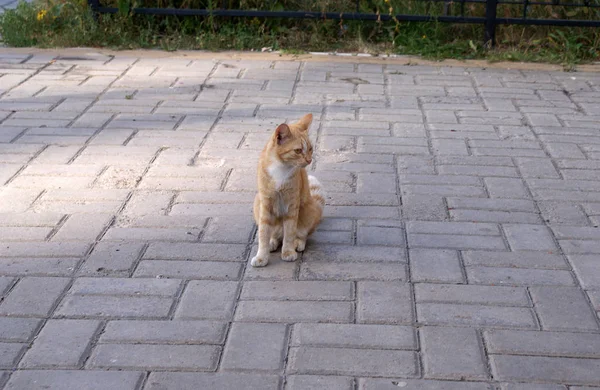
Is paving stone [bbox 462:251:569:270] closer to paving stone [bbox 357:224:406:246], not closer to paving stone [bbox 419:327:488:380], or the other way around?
paving stone [bbox 357:224:406:246]

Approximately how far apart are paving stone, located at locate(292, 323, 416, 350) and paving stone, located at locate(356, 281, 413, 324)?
0.18ft

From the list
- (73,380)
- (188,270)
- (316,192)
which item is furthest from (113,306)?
(316,192)

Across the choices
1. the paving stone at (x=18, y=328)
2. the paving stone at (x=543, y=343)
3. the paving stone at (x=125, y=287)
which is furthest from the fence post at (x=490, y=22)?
the paving stone at (x=18, y=328)

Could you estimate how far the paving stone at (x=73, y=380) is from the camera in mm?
2664

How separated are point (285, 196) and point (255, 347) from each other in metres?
0.87

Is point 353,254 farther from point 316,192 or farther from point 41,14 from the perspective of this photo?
point 41,14

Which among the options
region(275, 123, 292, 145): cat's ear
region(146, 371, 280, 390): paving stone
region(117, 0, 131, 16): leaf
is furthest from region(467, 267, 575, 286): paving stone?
region(117, 0, 131, 16): leaf

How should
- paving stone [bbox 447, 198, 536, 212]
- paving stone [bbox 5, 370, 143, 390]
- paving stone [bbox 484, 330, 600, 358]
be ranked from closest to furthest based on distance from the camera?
paving stone [bbox 5, 370, 143, 390] → paving stone [bbox 484, 330, 600, 358] → paving stone [bbox 447, 198, 536, 212]

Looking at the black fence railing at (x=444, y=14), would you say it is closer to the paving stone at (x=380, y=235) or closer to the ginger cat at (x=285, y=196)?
the paving stone at (x=380, y=235)

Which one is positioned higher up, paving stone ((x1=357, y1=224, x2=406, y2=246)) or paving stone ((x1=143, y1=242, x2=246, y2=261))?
paving stone ((x1=143, y1=242, x2=246, y2=261))

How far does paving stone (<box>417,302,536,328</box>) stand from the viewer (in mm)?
3096

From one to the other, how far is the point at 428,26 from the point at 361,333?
549 cm

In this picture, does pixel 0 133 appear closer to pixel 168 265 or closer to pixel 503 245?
pixel 168 265

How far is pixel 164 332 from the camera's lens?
3.00m
